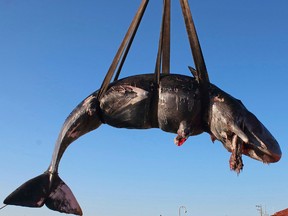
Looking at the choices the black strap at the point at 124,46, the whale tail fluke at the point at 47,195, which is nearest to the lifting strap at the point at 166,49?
the black strap at the point at 124,46

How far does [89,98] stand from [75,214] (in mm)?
1659

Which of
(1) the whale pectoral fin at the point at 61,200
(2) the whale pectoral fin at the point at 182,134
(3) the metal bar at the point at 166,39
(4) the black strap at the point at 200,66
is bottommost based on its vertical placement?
(1) the whale pectoral fin at the point at 61,200

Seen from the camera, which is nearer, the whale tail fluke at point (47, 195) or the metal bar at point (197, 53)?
the metal bar at point (197, 53)

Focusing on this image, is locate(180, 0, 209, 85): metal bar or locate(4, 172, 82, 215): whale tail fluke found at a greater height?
locate(180, 0, 209, 85): metal bar

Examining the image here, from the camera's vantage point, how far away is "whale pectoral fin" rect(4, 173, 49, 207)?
6184mm

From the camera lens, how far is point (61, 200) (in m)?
6.40

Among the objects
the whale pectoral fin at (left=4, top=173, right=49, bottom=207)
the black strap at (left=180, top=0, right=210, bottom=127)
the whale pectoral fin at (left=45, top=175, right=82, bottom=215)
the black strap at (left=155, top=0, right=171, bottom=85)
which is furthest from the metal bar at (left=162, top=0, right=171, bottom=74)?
the whale pectoral fin at (left=4, top=173, right=49, bottom=207)

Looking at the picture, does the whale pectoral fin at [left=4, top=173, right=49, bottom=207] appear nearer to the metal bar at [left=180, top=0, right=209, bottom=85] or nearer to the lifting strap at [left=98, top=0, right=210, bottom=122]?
the lifting strap at [left=98, top=0, right=210, bottom=122]

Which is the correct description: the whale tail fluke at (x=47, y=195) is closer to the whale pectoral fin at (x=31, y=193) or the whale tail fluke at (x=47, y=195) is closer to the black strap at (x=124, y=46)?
the whale pectoral fin at (x=31, y=193)

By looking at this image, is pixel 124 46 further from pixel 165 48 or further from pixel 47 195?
pixel 47 195

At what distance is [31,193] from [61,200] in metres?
0.43

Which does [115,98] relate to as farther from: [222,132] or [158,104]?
[222,132]

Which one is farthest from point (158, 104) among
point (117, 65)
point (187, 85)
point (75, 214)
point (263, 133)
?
point (75, 214)

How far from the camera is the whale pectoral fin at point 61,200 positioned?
249 inches
